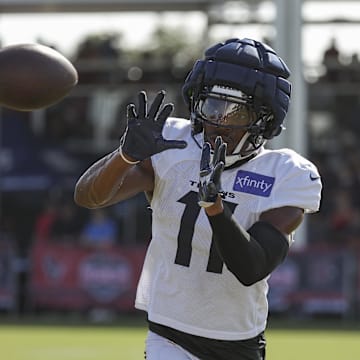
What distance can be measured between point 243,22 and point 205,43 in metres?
0.79

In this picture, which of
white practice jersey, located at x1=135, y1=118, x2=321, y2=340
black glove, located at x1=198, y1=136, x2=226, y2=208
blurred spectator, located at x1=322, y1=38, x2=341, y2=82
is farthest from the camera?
blurred spectator, located at x1=322, y1=38, x2=341, y2=82

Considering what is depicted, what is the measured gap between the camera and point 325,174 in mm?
13453

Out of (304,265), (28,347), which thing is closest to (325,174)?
(304,265)

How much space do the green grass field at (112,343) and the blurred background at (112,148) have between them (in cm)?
78

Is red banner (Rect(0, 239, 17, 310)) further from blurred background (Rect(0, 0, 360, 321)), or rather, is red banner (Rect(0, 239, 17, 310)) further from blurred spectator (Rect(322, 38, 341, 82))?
blurred spectator (Rect(322, 38, 341, 82))

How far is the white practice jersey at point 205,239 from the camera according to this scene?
404cm

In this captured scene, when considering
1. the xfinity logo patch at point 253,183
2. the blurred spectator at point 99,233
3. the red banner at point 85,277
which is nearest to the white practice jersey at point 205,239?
the xfinity logo patch at point 253,183

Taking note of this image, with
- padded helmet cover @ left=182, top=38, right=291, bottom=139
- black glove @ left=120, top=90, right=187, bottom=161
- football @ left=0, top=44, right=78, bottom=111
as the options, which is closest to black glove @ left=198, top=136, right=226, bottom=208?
black glove @ left=120, top=90, right=187, bottom=161

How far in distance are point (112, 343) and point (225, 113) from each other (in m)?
6.24

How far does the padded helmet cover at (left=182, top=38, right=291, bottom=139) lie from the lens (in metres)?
3.97

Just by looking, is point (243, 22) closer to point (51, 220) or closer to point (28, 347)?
point (51, 220)

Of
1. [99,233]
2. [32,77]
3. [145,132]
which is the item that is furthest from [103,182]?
[99,233]

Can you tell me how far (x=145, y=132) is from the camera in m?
3.75

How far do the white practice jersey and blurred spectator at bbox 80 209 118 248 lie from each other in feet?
26.6
